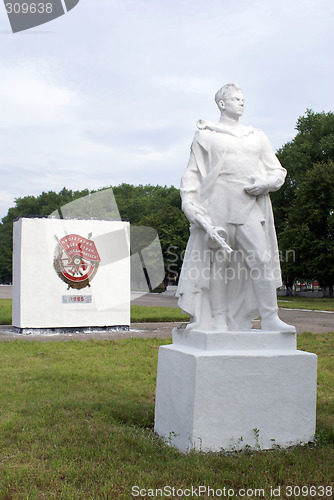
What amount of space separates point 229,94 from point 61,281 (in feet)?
31.4

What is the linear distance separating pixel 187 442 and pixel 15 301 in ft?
33.9

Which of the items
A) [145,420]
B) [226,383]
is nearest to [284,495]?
[226,383]

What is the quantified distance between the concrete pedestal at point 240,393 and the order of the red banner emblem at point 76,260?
370 inches

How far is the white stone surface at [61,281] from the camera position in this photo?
13.7 metres

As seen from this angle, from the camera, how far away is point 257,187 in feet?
16.7

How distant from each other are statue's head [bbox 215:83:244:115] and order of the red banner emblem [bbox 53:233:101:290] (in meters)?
9.29

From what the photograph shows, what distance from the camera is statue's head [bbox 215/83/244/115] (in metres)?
5.32

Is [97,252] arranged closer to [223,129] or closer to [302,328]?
[302,328]

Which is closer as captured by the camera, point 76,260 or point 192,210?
point 192,210

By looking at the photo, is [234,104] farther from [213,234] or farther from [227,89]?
[213,234]

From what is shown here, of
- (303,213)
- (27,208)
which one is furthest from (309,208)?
(27,208)

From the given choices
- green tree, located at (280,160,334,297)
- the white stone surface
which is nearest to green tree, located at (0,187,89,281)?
green tree, located at (280,160,334,297)

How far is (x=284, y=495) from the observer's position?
3.60 metres

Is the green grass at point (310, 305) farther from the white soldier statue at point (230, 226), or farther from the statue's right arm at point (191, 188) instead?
the statue's right arm at point (191, 188)
